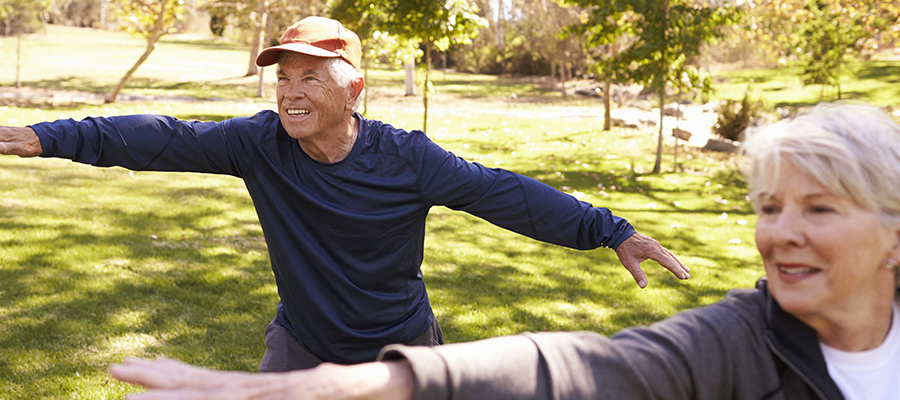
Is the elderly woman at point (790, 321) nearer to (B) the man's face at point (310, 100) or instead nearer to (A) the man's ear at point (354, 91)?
(B) the man's face at point (310, 100)

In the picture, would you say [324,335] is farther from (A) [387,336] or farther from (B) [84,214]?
(B) [84,214]

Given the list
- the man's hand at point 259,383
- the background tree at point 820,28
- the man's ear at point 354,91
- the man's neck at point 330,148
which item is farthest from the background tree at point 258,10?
the man's hand at point 259,383

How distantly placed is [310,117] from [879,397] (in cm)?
215

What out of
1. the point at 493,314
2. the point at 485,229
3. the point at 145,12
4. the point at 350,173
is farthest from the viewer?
the point at 145,12

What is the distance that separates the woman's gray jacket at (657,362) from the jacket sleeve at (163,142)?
1826mm

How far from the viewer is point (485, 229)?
9102 mm

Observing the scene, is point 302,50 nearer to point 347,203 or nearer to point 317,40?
point 317,40

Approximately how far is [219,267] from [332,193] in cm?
421

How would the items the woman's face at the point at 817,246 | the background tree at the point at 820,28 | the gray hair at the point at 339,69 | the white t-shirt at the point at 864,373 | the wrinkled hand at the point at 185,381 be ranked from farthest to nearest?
the background tree at the point at 820,28
the gray hair at the point at 339,69
the white t-shirt at the point at 864,373
the woman's face at the point at 817,246
the wrinkled hand at the point at 185,381

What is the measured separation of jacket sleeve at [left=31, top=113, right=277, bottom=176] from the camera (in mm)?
2824

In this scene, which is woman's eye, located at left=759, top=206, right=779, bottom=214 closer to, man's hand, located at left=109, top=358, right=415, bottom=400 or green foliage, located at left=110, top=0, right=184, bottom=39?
man's hand, located at left=109, top=358, right=415, bottom=400

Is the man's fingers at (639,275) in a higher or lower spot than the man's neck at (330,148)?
lower

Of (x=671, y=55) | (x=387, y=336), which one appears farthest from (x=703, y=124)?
(x=387, y=336)

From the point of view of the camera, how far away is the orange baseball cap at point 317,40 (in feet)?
9.45
